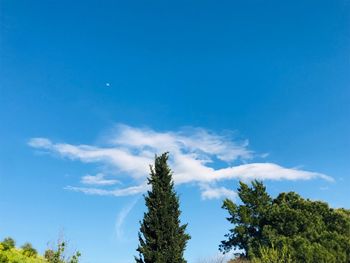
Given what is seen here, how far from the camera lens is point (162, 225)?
2367cm

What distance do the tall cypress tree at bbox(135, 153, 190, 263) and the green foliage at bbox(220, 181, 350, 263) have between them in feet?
48.2

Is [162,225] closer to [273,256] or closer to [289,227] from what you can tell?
[273,256]

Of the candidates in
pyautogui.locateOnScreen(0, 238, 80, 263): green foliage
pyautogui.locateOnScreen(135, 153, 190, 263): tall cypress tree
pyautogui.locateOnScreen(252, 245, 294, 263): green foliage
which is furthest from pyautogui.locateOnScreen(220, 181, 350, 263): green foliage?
pyautogui.locateOnScreen(0, 238, 80, 263): green foliage

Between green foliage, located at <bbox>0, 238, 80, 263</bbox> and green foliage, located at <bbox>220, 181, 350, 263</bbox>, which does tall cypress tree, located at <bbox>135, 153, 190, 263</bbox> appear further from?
green foliage, located at <bbox>220, 181, 350, 263</bbox>

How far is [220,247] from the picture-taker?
49844 mm

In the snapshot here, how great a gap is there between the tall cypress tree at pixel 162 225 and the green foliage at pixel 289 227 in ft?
48.2

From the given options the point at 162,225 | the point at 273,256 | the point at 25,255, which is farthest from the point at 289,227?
the point at 25,255

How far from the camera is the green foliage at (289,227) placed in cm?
3941

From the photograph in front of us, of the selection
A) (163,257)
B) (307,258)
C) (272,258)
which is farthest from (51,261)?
(307,258)

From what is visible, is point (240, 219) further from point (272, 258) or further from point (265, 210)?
point (272, 258)

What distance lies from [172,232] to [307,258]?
2027 cm

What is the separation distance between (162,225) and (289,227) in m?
23.4

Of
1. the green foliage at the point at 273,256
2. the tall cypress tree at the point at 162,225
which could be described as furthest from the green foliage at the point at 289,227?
the tall cypress tree at the point at 162,225

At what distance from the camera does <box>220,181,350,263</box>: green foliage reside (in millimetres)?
39412
